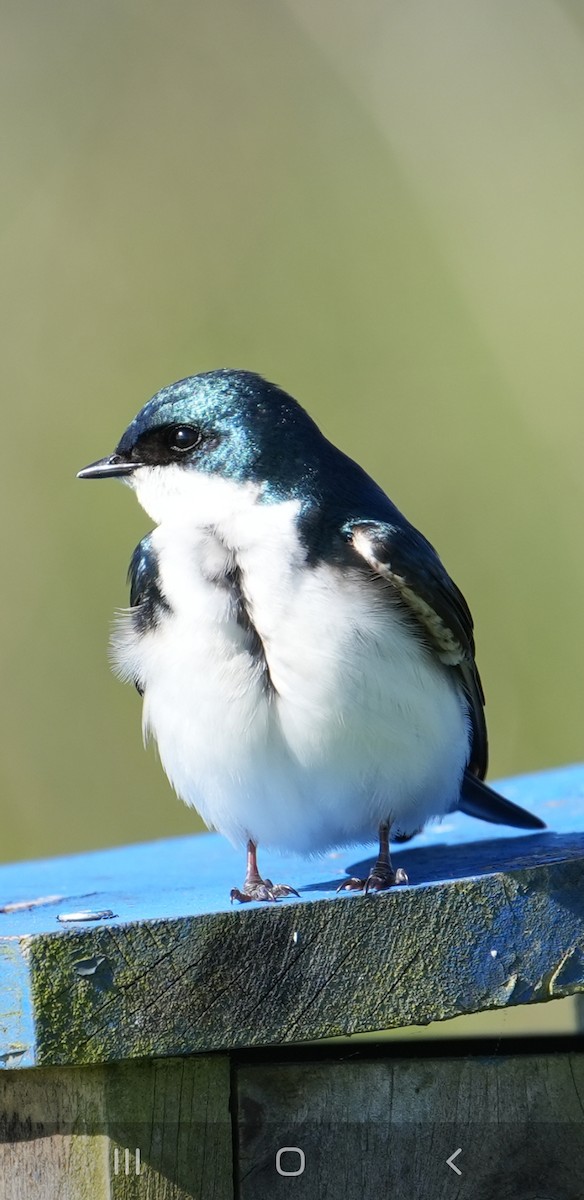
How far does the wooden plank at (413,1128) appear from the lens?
5.71ft

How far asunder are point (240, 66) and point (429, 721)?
2758 mm

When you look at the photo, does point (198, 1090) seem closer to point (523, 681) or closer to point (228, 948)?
point (228, 948)

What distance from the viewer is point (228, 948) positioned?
166 cm

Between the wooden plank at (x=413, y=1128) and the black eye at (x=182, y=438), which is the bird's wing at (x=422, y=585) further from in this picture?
the wooden plank at (x=413, y=1128)

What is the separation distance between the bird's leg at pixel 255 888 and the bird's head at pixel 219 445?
0.49m

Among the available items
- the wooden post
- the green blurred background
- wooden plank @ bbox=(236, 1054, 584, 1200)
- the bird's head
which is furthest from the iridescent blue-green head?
the green blurred background

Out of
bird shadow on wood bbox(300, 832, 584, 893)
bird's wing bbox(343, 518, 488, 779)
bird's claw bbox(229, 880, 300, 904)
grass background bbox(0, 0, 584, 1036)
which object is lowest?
bird's claw bbox(229, 880, 300, 904)

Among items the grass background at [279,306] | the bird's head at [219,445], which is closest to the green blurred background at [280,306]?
the grass background at [279,306]

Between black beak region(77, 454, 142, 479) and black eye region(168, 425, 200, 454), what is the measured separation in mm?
64

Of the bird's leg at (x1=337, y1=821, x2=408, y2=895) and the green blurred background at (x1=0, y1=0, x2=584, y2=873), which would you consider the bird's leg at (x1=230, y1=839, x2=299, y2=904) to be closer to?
the bird's leg at (x1=337, y1=821, x2=408, y2=895)

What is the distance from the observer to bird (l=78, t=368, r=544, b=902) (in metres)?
2.03

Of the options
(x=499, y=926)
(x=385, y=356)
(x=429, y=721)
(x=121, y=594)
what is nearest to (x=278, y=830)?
(x=429, y=721)

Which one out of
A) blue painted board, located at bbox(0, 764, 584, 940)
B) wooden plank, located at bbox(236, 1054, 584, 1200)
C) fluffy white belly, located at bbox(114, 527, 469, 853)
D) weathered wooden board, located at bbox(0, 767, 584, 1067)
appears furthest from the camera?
fluffy white belly, located at bbox(114, 527, 469, 853)

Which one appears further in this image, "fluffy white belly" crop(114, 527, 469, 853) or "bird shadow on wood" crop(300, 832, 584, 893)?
"fluffy white belly" crop(114, 527, 469, 853)
